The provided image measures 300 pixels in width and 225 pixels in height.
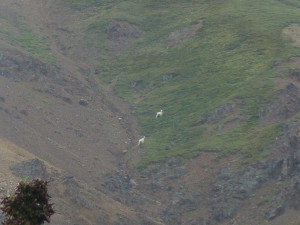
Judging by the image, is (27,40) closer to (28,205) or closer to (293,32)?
(293,32)

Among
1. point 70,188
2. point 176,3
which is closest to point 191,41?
point 176,3

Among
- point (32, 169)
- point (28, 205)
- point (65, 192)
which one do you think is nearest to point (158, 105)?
point (32, 169)

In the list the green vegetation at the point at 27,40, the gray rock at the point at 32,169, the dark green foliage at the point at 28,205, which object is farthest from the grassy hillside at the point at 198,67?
the dark green foliage at the point at 28,205

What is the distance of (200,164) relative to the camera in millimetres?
83812

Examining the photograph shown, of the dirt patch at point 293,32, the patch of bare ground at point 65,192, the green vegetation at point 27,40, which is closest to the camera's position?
the patch of bare ground at point 65,192

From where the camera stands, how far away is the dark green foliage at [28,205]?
1794 centimetres

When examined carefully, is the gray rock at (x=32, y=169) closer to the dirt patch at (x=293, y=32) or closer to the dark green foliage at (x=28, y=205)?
the dirt patch at (x=293, y=32)

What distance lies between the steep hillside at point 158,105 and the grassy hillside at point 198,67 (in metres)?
0.20

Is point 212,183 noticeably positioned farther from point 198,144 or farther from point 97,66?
point 97,66

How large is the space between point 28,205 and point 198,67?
92386mm

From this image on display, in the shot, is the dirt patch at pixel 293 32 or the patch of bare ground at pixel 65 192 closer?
the patch of bare ground at pixel 65 192

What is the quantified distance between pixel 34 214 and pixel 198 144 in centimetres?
7117

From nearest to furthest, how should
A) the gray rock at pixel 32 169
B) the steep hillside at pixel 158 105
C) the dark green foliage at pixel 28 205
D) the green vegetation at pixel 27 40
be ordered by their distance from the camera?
1. the dark green foliage at pixel 28 205
2. the gray rock at pixel 32 169
3. the steep hillside at pixel 158 105
4. the green vegetation at pixel 27 40

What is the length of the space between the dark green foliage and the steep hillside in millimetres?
46251
